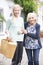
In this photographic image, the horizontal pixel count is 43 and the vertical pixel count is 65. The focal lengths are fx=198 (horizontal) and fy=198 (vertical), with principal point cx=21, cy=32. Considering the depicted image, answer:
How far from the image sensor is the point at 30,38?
59.0 inches

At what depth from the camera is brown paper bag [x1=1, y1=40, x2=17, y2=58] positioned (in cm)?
150

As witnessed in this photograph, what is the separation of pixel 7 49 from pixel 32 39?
20 centimetres

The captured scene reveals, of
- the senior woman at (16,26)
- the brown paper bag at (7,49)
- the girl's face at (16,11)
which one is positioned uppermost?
the girl's face at (16,11)

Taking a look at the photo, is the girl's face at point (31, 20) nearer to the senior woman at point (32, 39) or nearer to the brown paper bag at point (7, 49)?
the senior woman at point (32, 39)

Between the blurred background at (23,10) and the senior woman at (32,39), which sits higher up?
the blurred background at (23,10)

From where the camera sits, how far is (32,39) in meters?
1.50

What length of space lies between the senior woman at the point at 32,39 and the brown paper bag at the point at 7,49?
106 mm

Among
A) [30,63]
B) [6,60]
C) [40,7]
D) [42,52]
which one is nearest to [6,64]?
[6,60]

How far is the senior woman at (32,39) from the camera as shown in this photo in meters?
1.48

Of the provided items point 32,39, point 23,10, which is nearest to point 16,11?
point 23,10

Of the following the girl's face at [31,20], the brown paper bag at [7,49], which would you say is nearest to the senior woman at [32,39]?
the girl's face at [31,20]

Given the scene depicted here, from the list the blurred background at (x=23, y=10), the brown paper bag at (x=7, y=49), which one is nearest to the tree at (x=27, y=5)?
the blurred background at (x=23, y=10)

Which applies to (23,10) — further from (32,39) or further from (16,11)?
(32,39)

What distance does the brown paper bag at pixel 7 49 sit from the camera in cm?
150
